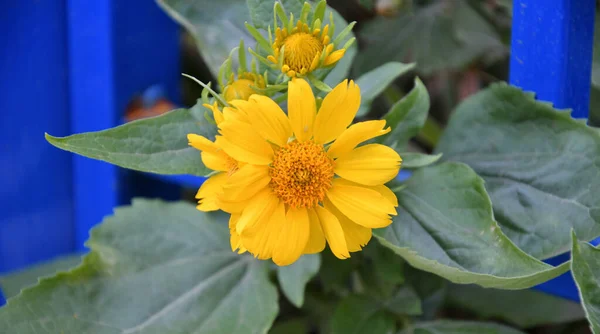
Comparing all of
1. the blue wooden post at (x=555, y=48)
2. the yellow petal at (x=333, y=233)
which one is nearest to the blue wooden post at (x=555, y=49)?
the blue wooden post at (x=555, y=48)

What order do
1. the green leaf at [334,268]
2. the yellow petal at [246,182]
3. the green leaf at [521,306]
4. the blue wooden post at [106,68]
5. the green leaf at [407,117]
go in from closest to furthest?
the yellow petal at [246,182] < the green leaf at [407,117] < the green leaf at [334,268] < the green leaf at [521,306] < the blue wooden post at [106,68]

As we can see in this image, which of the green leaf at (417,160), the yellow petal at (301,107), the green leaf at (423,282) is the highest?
the yellow petal at (301,107)

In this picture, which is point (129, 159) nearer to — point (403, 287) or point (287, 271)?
point (287, 271)

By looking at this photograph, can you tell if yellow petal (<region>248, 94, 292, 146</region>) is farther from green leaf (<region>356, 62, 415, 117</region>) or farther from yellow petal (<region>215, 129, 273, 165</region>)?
green leaf (<region>356, 62, 415, 117</region>)

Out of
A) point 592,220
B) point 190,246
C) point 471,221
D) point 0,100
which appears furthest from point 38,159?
point 592,220

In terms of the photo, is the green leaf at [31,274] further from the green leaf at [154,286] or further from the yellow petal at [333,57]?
the yellow petal at [333,57]

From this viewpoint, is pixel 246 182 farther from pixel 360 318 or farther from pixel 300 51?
pixel 360 318
